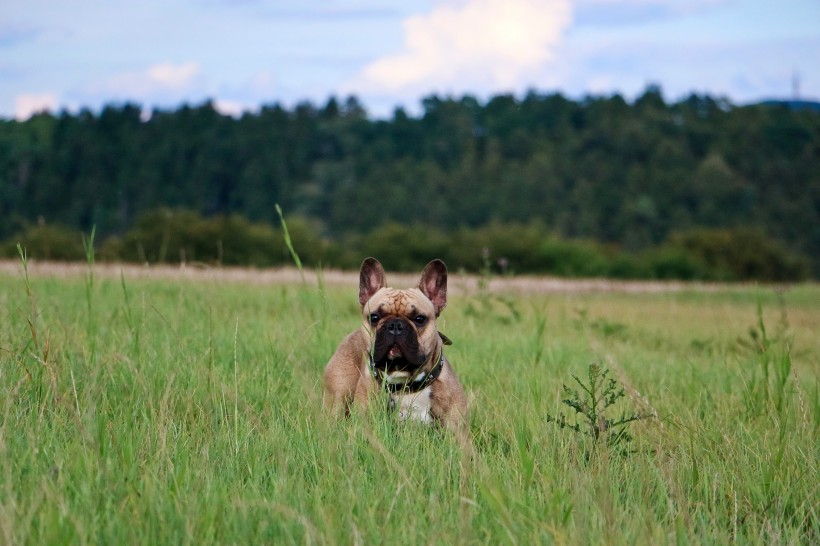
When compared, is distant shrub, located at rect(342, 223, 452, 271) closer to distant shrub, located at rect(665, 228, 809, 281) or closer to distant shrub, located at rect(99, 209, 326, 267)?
distant shrub, located at rect(99, 209, 326, 267)

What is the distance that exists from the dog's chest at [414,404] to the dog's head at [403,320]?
123mm

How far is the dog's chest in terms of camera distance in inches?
213

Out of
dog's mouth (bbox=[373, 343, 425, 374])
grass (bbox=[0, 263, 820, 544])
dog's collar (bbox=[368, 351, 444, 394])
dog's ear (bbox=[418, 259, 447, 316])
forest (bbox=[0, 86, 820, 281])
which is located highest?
forest (bbox=[0, 86, 820, 281])

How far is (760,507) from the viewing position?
14.1 ft

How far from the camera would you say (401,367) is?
5.43 meters

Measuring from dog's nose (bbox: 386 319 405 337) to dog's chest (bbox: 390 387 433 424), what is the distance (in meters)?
0.45

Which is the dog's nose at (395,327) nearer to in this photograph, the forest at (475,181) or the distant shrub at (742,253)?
the forest at (475,181)

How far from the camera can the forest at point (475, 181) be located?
62438 mm

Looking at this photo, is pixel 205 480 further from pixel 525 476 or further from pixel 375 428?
pixel 525 476

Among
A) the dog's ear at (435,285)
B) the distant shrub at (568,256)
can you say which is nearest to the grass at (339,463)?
the dog's ear at (435,285)

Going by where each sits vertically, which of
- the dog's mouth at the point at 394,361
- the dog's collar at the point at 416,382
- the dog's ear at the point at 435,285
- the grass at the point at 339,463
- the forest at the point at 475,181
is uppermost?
the forest at the point at 475,181

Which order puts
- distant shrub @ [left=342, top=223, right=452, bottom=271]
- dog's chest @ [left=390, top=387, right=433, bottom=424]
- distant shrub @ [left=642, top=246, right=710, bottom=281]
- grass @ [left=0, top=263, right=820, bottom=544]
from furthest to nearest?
distant shrub @ [left=342, top=223, right=452, bottom=271], distant shrub @ [left=642, top=246, right=710, bottom=281], dog's chest @ [left=390, top=387, right=433, bottom=424], grass @ [left=0, top=263, right=820, bottom=544]

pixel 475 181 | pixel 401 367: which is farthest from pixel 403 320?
pixel 475 181

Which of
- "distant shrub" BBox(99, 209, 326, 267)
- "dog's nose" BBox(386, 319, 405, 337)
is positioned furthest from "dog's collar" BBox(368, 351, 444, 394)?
"distant shrub" BBox(99, 209, 326, 267)
